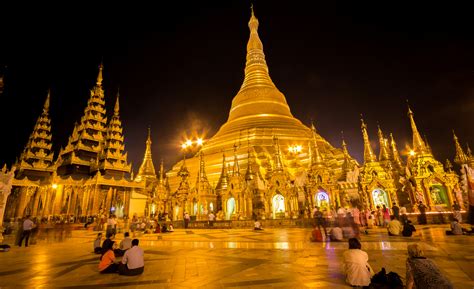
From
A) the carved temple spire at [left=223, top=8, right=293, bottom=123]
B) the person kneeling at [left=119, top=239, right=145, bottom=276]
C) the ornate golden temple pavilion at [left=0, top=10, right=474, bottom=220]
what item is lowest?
the person kneeling at [left=119, top=239, right=145, bottom=276]

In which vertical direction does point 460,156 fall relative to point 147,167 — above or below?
below

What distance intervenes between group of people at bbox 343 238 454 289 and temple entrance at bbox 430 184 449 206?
21532mm

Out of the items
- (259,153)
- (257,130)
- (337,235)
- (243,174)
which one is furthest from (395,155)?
(337,235)

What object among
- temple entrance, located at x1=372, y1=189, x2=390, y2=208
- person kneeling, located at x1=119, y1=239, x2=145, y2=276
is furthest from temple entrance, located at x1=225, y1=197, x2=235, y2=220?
person kneeling, located at x1=119, y1=239, x2=145, y2=276

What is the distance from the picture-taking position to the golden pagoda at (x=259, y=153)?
23.0 metres

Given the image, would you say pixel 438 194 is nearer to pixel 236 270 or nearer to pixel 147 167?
pixel 236 270

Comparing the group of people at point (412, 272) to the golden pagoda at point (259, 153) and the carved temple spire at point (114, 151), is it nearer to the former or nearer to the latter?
the golden pagoda at point (259, 153)

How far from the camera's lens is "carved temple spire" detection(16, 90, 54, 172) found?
31.9 meters

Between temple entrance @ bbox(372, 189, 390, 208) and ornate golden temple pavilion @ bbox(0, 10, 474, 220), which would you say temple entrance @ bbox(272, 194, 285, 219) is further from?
temple entrance @ bbox(372, 189, 390, 208)

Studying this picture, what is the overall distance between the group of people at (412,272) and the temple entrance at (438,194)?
21.5m

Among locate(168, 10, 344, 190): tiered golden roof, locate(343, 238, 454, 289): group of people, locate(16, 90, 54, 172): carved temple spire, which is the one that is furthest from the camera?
locate(16, 90, 54, 172): carved temple spire

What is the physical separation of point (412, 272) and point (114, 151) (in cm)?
3623

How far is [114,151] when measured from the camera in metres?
34.4

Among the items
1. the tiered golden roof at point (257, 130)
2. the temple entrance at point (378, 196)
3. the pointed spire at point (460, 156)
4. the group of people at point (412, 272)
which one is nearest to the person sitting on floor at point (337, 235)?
the group of people at point (412, 272)
